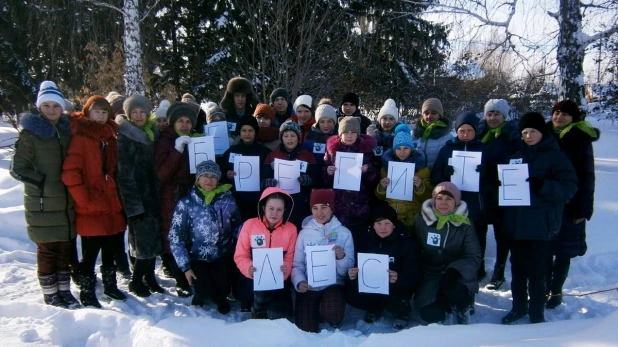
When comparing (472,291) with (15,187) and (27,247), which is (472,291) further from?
(15,187)

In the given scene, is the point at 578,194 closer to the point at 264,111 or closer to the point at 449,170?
the point at 449,170

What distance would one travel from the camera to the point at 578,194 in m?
3.98

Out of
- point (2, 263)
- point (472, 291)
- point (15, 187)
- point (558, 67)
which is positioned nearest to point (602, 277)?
point (472, 291)

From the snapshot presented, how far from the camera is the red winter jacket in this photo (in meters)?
3.75

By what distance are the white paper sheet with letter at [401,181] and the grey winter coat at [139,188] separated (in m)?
2.45

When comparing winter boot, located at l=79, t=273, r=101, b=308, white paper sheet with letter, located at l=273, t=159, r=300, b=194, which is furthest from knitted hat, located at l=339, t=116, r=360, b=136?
winter boot, located at l=79, t=273, r=101, b=308

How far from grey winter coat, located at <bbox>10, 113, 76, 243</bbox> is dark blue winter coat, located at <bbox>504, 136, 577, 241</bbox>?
13.8ft

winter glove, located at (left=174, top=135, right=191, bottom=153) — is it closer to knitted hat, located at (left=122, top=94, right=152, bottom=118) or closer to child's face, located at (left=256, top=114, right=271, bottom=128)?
knitted hat, located at (left=122, top=94, right=152, bottom=118)

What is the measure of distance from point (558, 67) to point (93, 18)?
1043cm

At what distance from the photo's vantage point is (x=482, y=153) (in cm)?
407

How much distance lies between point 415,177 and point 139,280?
3098 millimetres

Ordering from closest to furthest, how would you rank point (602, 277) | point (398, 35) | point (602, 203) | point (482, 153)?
point (482, 153)
point (602, 277)
point (602, 203)
point (398, 35)

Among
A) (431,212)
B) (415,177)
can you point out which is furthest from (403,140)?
(431,212)

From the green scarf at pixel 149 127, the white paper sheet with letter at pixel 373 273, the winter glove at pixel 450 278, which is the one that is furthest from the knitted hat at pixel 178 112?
the winter glove at pixel 450 278
